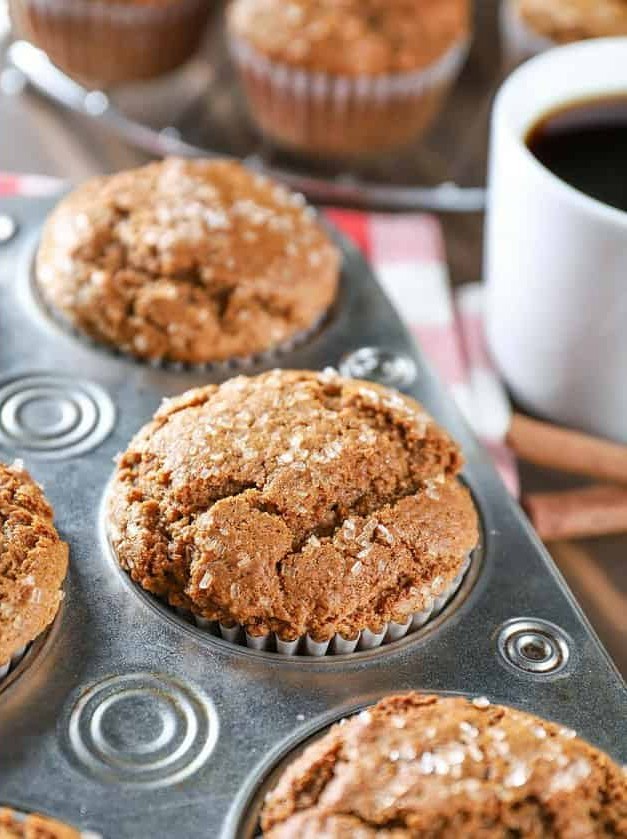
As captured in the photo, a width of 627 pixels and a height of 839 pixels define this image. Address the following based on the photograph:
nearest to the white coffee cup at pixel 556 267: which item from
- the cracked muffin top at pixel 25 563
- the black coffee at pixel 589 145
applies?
the black coffee at pixel 589 145

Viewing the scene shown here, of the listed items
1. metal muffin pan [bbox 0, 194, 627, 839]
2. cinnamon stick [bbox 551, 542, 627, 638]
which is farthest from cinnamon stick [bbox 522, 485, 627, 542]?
metal muffin pan [bbox 0, 194, 627, 839]

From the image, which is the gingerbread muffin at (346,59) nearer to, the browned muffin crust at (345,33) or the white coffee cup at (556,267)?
the browned muffin crust at (345,33)

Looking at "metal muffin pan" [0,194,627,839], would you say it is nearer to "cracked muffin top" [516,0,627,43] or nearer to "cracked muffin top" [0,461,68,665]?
"cracked muffin top" [0,461,68,665]

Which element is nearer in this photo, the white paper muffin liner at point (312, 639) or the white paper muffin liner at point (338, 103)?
the white paper muffin liner at point (312, 639)

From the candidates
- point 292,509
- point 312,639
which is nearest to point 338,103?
point 292,509

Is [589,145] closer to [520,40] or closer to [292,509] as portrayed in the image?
[520,40]
